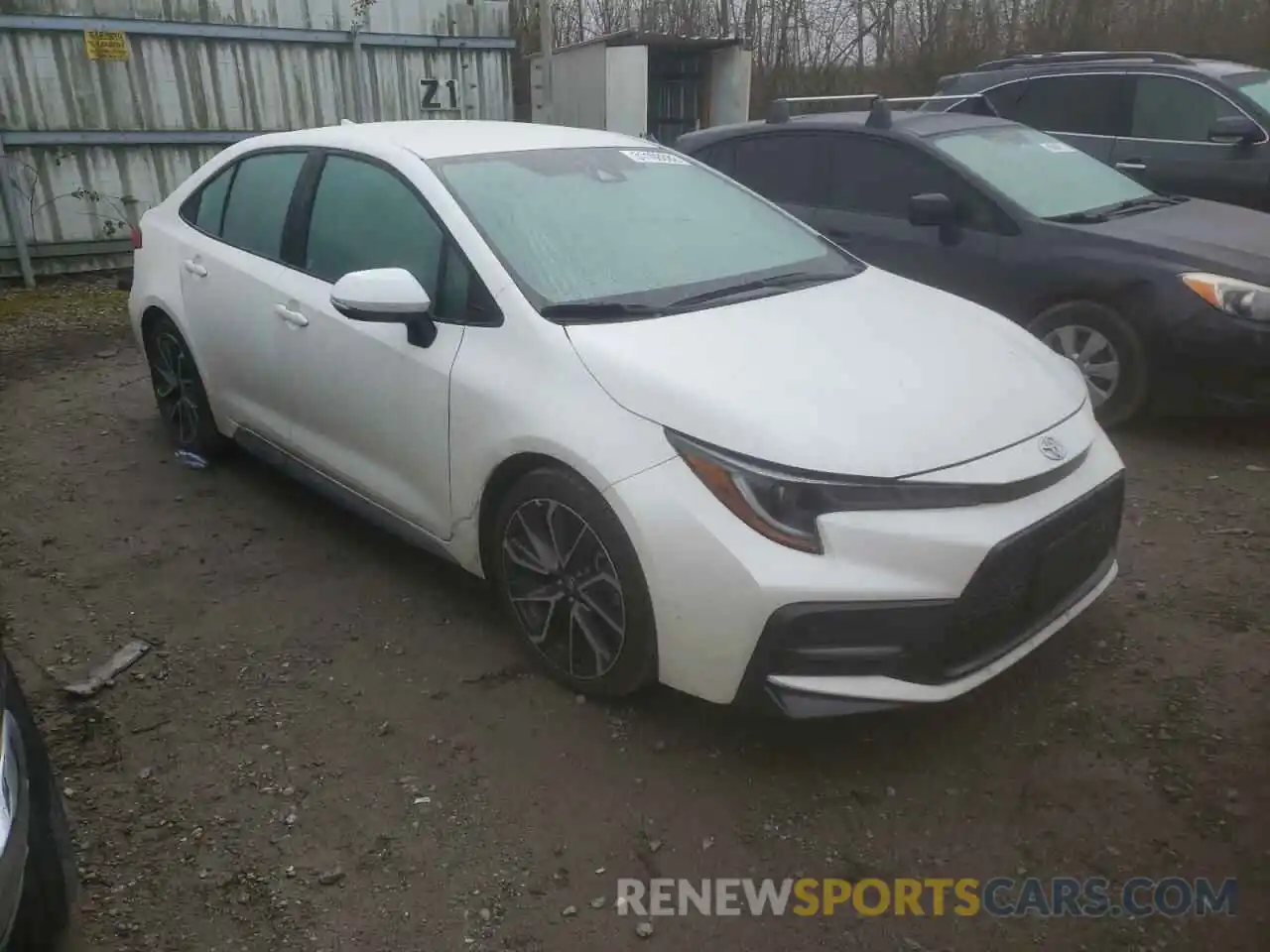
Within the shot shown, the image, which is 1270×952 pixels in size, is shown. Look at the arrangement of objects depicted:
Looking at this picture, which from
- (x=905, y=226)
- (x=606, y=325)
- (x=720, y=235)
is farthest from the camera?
(x=905, y=226)

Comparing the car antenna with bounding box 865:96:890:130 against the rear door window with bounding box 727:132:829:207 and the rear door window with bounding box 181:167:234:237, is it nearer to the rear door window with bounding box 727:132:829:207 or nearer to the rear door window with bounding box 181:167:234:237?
the rear door window with bounding box 727:132:829:207

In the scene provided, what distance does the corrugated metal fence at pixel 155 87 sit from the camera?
8609mm

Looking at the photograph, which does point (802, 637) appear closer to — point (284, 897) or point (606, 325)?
point (606, 325)

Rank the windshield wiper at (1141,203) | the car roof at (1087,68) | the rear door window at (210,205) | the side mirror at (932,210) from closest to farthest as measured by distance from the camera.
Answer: the rear door window at (210,205) → the side mirror at (932,210) → the windshield wiper at (1141,203) → the car roof at (1087,68)

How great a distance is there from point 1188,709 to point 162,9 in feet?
31.3

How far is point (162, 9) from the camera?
899 cm

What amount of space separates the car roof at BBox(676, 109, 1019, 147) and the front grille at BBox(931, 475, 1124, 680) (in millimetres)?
3383

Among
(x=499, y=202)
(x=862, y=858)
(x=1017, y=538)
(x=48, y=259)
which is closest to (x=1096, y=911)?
(x=862, y=858)

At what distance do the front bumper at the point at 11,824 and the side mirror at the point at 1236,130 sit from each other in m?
8.09

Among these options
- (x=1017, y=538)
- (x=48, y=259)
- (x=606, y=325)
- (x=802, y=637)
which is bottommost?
(x=48, y=259)

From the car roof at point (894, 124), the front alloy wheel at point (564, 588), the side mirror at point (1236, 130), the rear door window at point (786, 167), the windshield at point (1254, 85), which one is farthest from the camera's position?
the windshield at point (1254, 85)

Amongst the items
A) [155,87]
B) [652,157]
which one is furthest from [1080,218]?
[155,87]

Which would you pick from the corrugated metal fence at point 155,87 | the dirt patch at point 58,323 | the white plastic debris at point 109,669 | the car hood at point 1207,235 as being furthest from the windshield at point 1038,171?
the corrugated metal fence at point 155,87

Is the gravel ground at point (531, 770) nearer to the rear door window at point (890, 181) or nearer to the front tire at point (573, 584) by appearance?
the front tire at point (573, 584)
